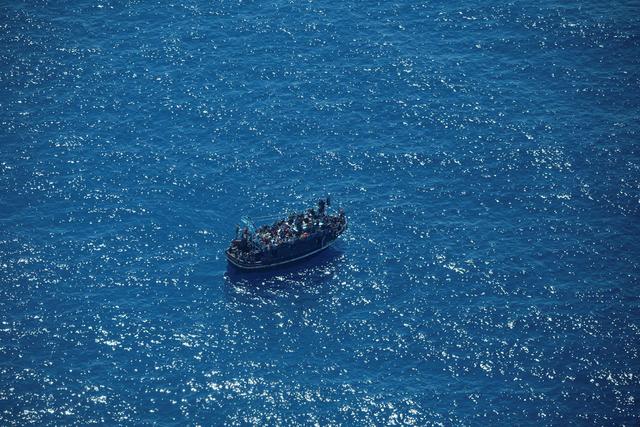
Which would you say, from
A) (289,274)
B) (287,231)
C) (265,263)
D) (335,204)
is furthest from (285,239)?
(335,204)

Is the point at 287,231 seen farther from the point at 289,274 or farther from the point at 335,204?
the point at 335,204

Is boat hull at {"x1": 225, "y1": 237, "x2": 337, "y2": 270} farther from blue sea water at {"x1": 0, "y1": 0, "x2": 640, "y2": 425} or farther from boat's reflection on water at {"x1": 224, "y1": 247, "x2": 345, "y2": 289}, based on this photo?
blue sea water at {"x1": 0, "y1": 0, "x2": 640, "y2": 425}

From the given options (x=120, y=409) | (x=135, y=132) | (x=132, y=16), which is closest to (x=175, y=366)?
(x=120, y=409)

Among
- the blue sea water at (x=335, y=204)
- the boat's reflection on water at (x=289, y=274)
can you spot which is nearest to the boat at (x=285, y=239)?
the boat's reflection on water at (x=289, y=274)

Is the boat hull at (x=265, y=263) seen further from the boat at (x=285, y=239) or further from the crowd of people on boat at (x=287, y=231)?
the crowd of people on boat at (x=287, y=231)

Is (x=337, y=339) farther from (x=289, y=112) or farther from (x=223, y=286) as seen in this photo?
(x=289, y=112)

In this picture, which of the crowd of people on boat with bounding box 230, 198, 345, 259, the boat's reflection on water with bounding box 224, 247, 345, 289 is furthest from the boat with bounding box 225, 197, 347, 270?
the boat's reflection on water with bounding box 224, 247, 345, 289
